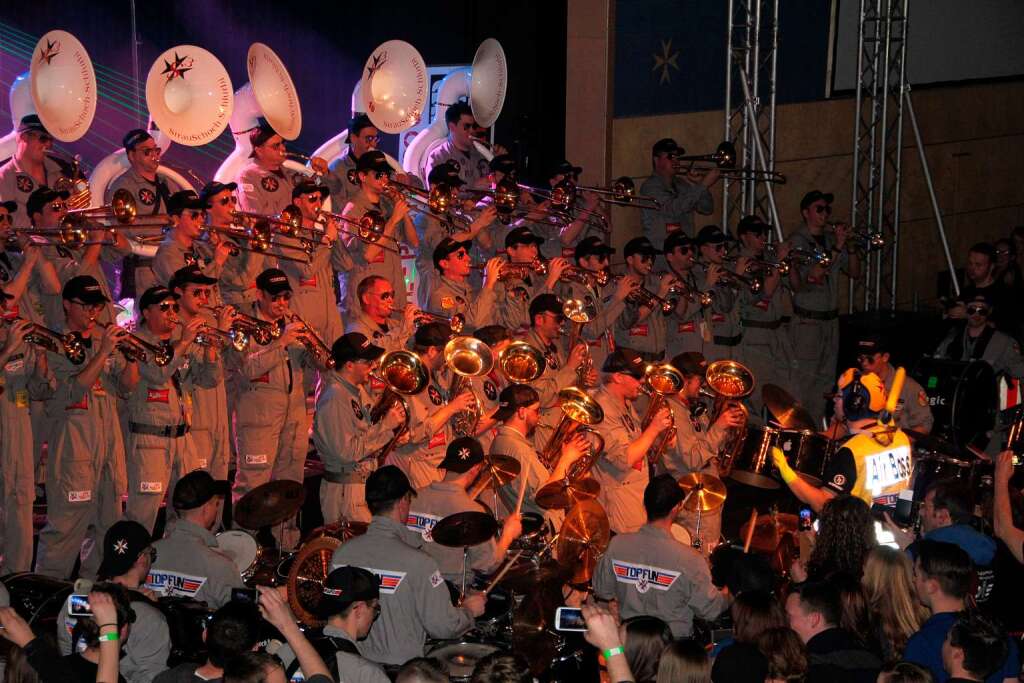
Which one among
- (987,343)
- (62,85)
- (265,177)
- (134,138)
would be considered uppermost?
(62,85)

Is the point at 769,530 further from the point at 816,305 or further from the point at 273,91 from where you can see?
the point at 816,305

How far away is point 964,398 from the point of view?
11750mm

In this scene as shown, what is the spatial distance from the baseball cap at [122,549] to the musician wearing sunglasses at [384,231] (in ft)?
16.0

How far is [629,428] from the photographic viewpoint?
1023 cm

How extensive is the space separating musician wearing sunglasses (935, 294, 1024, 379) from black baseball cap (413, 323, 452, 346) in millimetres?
4704

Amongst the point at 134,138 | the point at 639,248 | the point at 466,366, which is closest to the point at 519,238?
the point at 639,248

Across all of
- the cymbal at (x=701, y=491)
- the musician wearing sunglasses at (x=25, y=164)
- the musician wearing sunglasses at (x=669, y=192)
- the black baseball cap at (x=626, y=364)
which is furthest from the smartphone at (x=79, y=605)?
the musician wearing sunglasses at (x=669, y=192)

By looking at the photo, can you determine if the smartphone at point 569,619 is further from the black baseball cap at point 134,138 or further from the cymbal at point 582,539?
the black baseball cap at point 134,138

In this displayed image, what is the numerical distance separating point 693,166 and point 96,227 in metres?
6.68

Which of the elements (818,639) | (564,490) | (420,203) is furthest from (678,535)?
(420,203)

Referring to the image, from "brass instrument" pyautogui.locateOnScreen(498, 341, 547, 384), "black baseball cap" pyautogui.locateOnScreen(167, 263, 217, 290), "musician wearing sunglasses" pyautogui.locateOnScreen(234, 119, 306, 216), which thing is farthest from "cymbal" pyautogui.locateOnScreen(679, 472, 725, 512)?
"musician wearing sunglasses" pyautogui.locateOnScreen(234, 119, 306, 216)

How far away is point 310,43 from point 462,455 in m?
6.57

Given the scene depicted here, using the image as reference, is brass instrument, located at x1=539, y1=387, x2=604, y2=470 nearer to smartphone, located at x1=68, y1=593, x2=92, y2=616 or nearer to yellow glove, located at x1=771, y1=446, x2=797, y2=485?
yellow glove, located at x1=771, y1=446, x2=797, y2=485

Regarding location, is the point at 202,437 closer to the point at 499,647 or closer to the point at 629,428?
the point at 629,428
